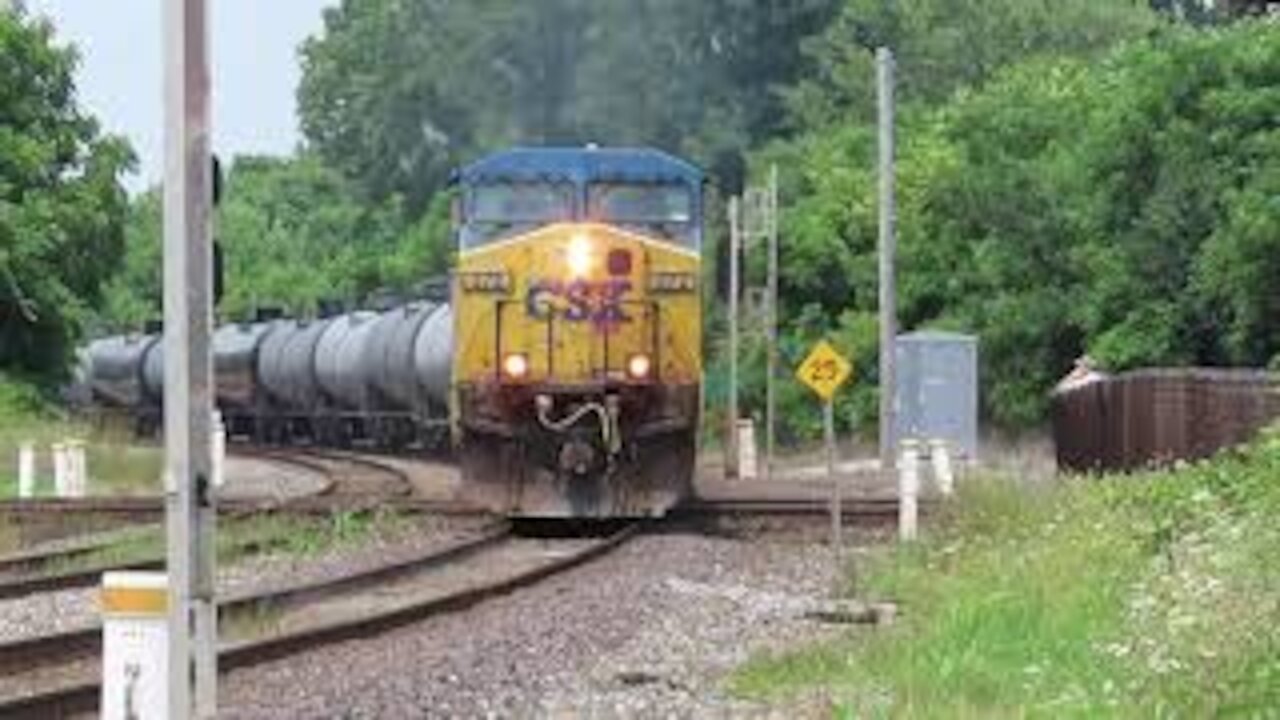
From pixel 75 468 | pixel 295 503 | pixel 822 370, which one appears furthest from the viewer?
pixel 75 468

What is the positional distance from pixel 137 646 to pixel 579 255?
17.5 metres

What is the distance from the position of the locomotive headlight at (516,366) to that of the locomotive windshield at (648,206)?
5.42 feet

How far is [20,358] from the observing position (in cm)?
4988

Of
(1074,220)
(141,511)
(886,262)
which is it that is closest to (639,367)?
(141,511)

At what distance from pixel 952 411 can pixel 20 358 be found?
19.9 metres

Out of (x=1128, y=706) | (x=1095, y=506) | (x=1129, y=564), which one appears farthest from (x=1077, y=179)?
(x=1128, y=706)

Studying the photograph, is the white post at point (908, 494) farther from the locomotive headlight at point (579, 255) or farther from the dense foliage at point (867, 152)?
the dense foliage at point (867, 152)

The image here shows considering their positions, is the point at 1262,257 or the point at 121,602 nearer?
the point at 121,602

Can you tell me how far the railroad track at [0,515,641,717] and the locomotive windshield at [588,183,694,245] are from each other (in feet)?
9.92

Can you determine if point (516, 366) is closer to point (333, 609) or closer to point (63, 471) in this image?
point (333, 609)

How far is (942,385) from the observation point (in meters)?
38.8

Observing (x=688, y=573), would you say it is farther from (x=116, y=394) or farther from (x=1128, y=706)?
(x=116, y=394)

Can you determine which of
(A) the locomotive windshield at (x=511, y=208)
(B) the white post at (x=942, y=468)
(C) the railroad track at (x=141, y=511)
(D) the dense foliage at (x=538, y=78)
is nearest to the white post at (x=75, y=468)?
(C) the railroad track at (x=141, y=511)

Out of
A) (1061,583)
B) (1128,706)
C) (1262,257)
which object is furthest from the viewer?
(1262,257)
